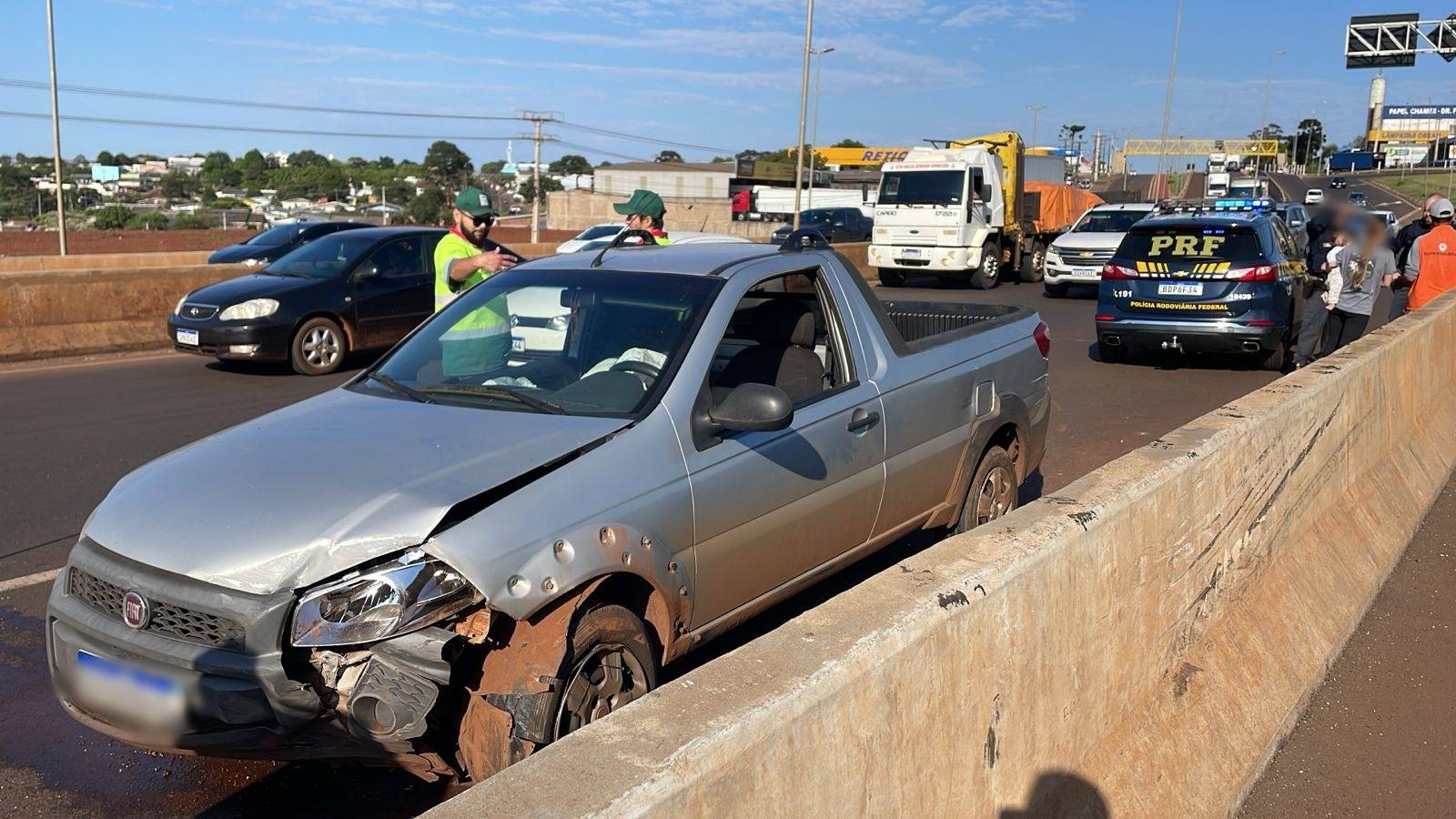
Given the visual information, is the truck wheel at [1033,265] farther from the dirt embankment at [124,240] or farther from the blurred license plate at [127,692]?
the blurred license plate at [127,692]

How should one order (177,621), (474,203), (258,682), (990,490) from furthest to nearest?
(474,203), (990,490), (177,621), (258,682)

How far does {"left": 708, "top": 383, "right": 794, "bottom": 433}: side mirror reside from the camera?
13.0ft

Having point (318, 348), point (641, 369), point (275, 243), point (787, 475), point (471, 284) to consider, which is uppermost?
point (471, 284)

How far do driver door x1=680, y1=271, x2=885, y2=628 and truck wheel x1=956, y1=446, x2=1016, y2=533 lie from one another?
925 mm

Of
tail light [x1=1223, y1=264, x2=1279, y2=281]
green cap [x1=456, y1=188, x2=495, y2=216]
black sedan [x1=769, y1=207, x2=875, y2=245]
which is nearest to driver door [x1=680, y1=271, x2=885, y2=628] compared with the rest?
green cap [x1=456, y1=188, x2=495, y2=216]

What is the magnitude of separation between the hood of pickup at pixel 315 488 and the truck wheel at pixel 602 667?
493mm

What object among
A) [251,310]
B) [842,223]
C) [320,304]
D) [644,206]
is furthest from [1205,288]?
[842,223]

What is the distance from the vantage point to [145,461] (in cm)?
841

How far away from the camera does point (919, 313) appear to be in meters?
6.84

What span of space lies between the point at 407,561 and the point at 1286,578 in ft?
12.7

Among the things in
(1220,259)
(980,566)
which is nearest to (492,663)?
(980,566)

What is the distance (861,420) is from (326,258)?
33.9 ft

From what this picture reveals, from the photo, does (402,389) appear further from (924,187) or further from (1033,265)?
(1033,265)

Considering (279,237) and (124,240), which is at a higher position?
(279,237)
